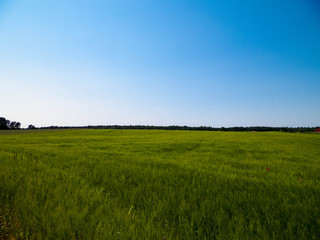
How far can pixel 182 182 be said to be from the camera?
3402 mm

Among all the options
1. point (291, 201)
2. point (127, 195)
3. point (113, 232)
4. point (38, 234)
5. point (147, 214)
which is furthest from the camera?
point (127, 195)

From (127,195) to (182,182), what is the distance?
1.33 metres

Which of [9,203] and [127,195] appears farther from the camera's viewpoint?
[127,195]

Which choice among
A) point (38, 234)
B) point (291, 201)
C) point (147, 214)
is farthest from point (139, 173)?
point (291, 201)

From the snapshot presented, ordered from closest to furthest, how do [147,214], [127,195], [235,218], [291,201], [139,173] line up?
[235,218] → [147,214] → [291,201] → [127,195] → [139,173]

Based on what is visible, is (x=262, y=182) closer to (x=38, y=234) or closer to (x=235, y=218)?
(x=235, y=218)

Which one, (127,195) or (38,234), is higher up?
(38,234)

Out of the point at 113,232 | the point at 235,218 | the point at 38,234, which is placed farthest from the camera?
the point at 235,218

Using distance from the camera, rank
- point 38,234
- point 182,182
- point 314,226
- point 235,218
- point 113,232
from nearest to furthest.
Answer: point 38,234 < point 113,232 < point 314,226 < point 235,218 < point 182,182

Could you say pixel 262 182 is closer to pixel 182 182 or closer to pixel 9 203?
pixel 182 182

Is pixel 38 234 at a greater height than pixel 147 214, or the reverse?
pixel 38 234

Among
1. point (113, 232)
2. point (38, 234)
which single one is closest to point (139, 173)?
point (113, 232)

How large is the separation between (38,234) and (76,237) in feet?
1.30

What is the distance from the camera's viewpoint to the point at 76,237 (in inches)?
62.5
